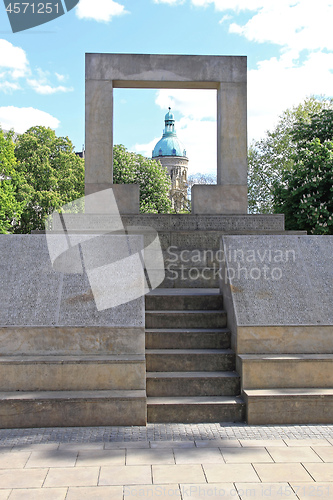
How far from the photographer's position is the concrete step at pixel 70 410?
183 inches

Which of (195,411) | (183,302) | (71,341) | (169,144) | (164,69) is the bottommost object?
(195,411)

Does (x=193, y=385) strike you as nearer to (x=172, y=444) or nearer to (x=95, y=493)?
(x=172, y=444)

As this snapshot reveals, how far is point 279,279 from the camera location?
19.4 ft

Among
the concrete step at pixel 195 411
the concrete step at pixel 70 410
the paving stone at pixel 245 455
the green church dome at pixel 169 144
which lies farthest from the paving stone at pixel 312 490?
the green church dome at pixel 169 144

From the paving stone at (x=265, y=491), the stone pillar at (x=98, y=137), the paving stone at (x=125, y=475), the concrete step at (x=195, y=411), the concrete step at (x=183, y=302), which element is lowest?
the paving stone at (x=265, y=491)

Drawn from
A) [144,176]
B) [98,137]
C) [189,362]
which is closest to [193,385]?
[189,362]

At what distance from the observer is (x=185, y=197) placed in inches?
3132

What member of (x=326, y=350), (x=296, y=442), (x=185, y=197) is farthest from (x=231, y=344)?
(x=185, y=197)

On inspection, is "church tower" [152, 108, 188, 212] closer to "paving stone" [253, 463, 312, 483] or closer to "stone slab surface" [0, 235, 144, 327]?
"stone slab surface" [0, 235, 144, 327]

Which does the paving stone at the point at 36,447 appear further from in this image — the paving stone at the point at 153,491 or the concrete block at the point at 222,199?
the concrete block at the point at 222,199

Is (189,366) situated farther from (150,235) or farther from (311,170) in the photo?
(311,170)

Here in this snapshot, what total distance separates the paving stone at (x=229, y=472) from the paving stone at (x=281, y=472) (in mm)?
64

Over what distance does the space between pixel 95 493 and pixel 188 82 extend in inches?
340

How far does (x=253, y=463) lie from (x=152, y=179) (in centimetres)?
3606
